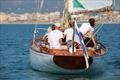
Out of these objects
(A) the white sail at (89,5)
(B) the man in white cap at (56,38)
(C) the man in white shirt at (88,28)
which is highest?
(A) the white sail at (89,5)

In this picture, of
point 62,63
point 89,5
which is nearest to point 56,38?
point 62,63

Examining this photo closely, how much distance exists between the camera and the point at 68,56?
29062mm

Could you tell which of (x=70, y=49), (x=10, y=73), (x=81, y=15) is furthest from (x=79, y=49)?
(x=10, y=73)

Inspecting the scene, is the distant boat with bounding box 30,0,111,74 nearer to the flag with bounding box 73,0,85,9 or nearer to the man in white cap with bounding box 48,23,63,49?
the flag with bounding box 73,0,85,9

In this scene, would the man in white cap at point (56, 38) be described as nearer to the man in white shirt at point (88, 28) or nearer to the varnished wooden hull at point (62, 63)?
the varnished wooden hull at point (62, 63)

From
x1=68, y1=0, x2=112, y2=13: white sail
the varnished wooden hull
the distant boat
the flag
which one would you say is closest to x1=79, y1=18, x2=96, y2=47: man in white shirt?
the distant boat

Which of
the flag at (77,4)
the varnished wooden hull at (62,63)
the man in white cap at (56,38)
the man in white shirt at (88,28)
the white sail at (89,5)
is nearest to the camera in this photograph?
the varnished wooden hull at (62,63)

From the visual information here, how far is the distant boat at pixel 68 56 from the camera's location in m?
29.3

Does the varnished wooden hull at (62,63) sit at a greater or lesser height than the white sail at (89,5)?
lesser

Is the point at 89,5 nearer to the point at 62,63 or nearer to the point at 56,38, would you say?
the point at 56,38

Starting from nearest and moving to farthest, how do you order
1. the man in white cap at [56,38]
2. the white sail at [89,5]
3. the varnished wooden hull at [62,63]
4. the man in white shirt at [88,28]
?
the varnished wooden hull at [62,63]
the man in white shirt at [88,28]
the man in white cap at [56,38]
the white sail at [89,5]

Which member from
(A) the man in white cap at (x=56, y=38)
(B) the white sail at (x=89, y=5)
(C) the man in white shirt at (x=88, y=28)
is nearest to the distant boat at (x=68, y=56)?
(B) the white sail at (x=89, y=5)

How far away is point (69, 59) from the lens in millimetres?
29250

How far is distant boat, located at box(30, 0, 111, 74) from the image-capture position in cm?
2927
